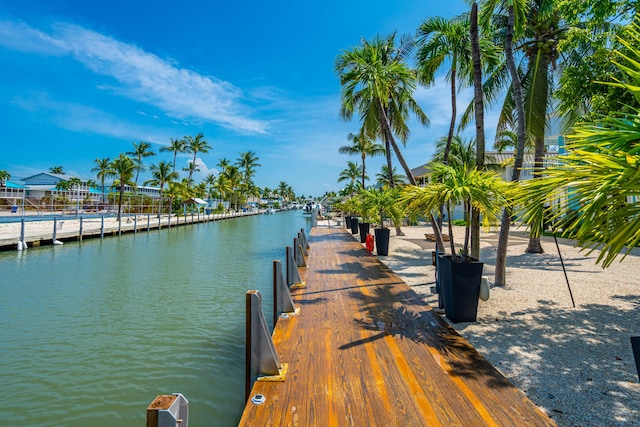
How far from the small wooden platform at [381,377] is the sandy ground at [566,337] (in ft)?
1.43

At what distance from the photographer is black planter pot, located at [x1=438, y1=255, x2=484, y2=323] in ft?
16.4

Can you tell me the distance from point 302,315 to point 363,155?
27207mm

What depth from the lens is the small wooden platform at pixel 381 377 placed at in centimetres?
263

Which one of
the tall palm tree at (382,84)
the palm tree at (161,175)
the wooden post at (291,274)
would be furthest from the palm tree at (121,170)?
the wooden post at (291,274)

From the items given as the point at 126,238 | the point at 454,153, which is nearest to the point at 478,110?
the point at 454,153

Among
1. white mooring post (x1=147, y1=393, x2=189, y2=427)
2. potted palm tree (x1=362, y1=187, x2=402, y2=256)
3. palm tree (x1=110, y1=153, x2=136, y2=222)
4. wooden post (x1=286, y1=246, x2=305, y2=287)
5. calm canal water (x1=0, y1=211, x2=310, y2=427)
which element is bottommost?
calm canal water (x1=0, y1=211, x2=310, y2=427)

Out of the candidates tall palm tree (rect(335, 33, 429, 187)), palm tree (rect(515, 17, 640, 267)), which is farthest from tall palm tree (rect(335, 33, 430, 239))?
palm tree (rect(515, 17, 640, 267))

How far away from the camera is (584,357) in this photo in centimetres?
395

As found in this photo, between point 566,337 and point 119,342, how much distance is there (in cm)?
744

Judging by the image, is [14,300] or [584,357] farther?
[14,300]

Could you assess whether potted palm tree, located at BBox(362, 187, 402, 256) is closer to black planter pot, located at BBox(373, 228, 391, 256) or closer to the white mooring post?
black planter pot, located at BBox(373, 228, 391, 256)

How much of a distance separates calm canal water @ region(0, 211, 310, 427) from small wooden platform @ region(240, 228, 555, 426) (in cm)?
127

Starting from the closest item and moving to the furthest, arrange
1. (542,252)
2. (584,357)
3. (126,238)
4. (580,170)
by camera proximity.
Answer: (580,170), (584,357), (542,252), (126,238)

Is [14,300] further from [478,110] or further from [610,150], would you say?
[478,110]
